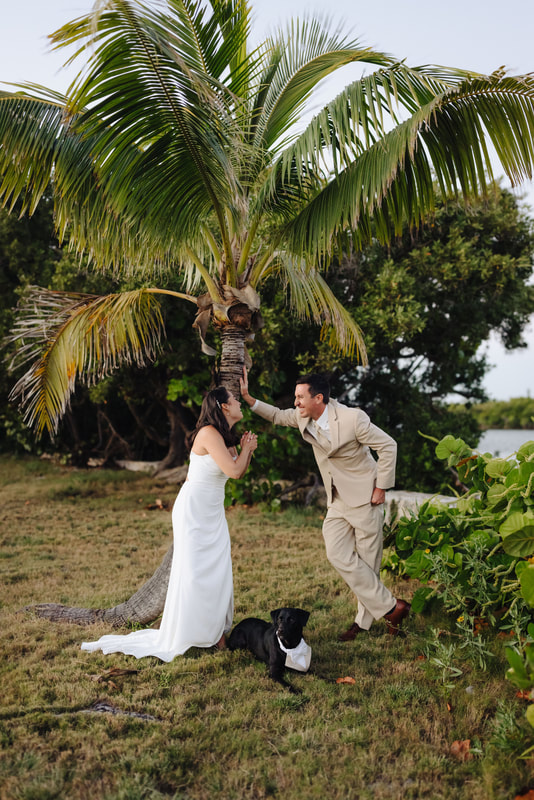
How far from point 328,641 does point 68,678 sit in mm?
1971

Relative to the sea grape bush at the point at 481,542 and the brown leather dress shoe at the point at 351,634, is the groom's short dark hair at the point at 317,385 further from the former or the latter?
the brown leather dress shoe at the point at 351,634

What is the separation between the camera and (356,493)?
484 centimetres

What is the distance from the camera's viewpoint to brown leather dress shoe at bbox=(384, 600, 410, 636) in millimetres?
4824

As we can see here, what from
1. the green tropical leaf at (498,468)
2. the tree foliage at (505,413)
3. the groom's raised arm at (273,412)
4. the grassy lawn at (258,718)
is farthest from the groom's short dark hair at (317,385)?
the tree foliage at (505,413)

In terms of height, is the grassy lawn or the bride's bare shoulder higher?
the bride's bare shoulder

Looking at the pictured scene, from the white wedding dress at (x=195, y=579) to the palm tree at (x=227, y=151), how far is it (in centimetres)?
121

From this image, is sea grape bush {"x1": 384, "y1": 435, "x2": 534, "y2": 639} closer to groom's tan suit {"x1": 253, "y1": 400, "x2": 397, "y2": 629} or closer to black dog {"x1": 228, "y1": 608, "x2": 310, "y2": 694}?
groom's tan suit {"x1": 253, "y1": 400, "x2": 397, "y2": 629}

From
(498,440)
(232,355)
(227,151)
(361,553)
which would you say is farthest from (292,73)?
(498,440)

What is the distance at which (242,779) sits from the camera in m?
2.97

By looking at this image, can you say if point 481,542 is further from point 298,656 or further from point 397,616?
point 298,656

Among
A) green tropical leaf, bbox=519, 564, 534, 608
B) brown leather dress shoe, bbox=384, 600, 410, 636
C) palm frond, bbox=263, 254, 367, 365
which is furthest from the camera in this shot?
palm frond, bbox=263, 254, 367, 365

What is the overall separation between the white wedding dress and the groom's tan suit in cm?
86

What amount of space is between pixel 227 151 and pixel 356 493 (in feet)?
9.95

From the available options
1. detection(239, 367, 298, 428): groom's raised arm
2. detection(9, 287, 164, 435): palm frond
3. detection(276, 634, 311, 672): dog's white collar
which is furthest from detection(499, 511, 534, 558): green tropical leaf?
detection(9, 287, 164, 435): palm frond
